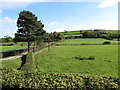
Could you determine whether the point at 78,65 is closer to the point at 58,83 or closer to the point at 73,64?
the point at 73,64

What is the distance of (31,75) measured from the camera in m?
8.35

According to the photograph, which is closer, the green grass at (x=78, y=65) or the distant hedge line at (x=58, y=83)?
the distant hedge line at (x=58, y=83)

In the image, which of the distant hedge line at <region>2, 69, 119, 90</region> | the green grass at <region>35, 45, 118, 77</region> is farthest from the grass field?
the distant hedge line at <region>2, 69, 119, 90</region>

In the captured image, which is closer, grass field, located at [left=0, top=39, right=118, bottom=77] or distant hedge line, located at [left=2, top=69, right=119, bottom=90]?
distant hedge line, located at [left=2, top=69, right=119, bottom=90]

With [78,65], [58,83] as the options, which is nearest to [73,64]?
[78,65]

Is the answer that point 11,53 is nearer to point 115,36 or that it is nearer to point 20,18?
point 20,18

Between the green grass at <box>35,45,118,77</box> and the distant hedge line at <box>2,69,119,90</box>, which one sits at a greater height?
the distant hedge line at <box>2,69,119,90</box>

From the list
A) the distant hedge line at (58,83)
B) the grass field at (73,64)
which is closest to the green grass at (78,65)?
the grass field at (73,64)

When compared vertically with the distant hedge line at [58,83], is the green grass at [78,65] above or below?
below

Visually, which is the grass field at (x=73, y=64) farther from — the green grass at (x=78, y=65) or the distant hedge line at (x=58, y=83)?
the distant hedge line at (x=58, y=83)

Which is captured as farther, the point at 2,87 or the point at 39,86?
the point at 2,87

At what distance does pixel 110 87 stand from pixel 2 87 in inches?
295

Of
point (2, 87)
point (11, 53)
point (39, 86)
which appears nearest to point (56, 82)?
point (39, 86)

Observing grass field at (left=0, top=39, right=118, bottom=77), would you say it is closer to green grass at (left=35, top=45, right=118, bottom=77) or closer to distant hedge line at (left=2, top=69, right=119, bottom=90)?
green grass at (left=35, top=45, right=118, bottom=77)
